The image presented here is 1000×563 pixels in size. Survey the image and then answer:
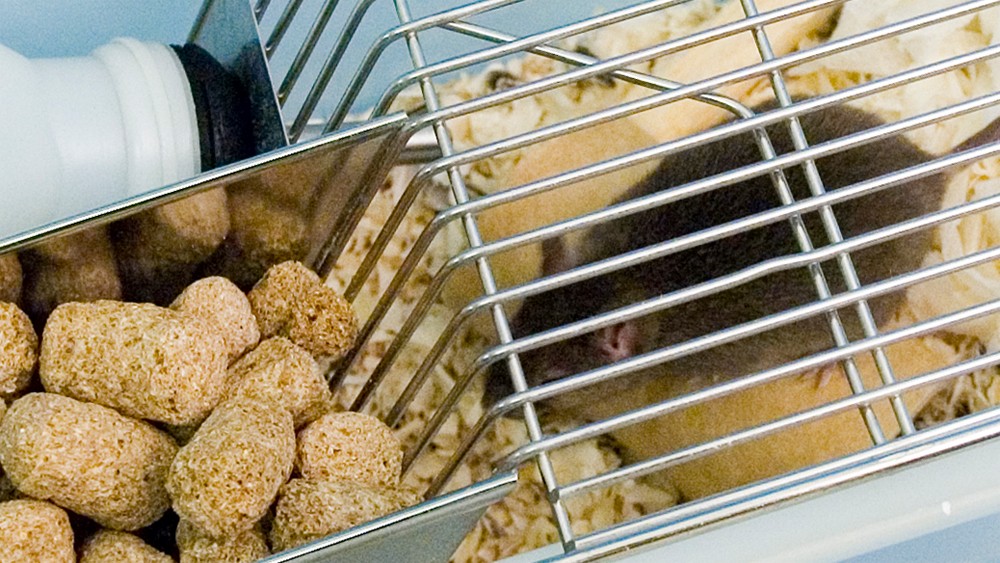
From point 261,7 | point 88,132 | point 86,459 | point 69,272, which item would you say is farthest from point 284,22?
point 86,459

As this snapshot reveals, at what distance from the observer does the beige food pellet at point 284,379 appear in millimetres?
657

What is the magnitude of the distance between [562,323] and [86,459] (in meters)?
0.39

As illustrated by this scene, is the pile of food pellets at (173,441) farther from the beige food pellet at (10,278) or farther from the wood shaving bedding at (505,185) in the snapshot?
the wood shaving bedding at (505,185)

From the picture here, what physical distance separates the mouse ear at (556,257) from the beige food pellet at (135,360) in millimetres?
313

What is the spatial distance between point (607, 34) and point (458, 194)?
19.7 inches

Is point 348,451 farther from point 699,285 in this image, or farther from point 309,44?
point 309,44

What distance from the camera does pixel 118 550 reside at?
23.9 inches

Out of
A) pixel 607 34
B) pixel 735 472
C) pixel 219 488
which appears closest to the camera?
pixel 219 488

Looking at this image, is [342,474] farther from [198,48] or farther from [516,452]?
[198,48]

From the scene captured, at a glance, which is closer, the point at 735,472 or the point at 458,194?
the point at 458,194

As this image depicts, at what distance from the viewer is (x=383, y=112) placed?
71cm

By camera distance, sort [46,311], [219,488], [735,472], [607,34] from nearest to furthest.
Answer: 1. [219,488]
2. [46,311]
3. [735,472]
4. [607,34]

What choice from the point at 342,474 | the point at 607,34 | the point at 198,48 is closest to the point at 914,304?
the point at 607,34

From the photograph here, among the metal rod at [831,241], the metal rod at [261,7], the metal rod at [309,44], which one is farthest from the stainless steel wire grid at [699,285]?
the metal rod at [261,7]
